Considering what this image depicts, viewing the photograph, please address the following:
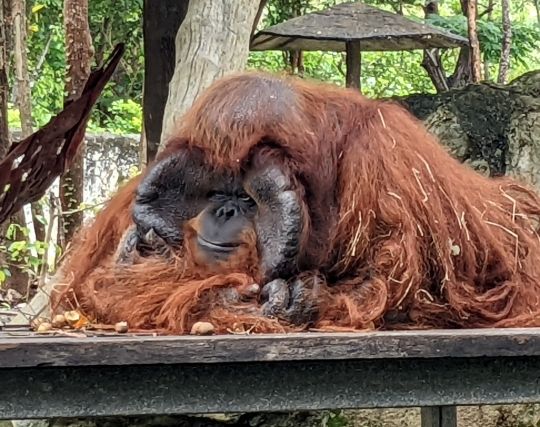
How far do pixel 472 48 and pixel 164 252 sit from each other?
364 centimetres

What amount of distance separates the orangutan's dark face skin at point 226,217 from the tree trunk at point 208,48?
Answer: 2.64ft

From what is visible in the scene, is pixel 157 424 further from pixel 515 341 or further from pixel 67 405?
pixel 515 341

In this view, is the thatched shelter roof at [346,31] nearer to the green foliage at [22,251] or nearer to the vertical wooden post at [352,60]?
the vertical wooden post at [352,60]

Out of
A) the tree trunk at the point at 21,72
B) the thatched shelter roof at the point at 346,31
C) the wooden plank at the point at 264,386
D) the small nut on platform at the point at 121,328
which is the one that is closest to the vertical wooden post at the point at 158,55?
the tree trunk at the point at 21,72

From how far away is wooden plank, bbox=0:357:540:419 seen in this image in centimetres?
133

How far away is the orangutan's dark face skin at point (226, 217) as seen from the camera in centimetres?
165

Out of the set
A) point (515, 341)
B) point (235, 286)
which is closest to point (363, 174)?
point (235, 286)

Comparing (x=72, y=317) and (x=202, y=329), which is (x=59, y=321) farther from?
(x=202, y=329)

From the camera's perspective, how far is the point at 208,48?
8.61 ft

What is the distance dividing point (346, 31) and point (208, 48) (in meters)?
2.16

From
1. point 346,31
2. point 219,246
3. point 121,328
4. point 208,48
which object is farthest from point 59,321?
point 346,31

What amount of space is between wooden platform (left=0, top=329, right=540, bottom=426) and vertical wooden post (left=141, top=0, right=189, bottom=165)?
1898mm

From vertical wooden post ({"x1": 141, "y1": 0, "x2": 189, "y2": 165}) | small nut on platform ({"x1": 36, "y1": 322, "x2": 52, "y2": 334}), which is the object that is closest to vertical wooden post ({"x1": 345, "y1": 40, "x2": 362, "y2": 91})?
vertical wooden post ({"x1": 141, "y1": 0, "x2": 189, "y2": 165})

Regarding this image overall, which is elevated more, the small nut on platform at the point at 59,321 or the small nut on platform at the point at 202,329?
the small nut on platform at the point at 202,329
